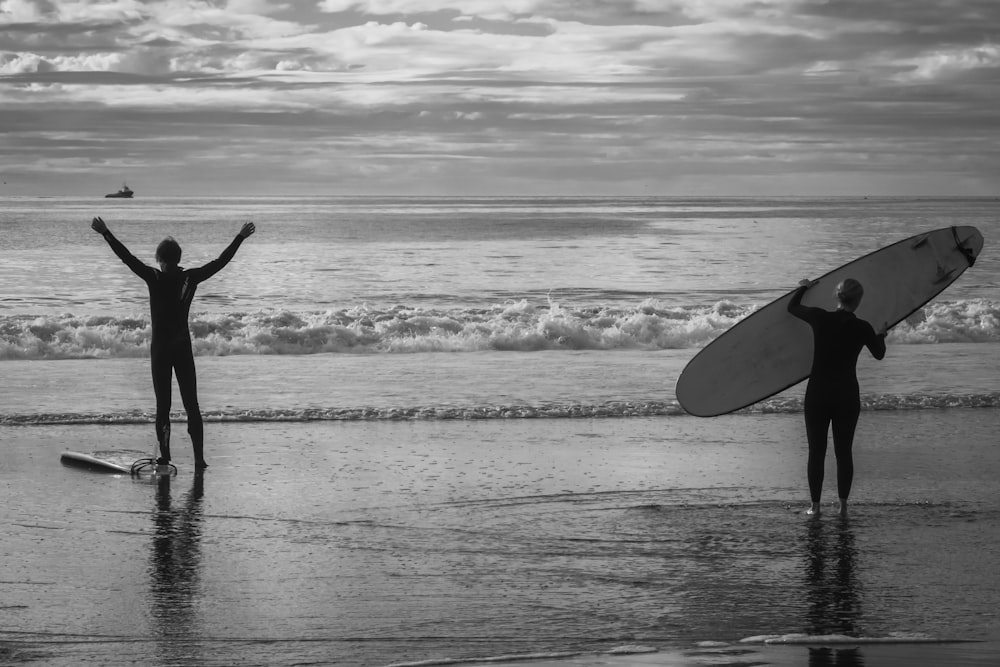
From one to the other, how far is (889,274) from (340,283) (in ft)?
87.3

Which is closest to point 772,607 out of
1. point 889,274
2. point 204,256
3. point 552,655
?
point 552,655

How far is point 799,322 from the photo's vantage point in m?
9.38

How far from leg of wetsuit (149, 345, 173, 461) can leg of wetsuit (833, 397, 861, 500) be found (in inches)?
188

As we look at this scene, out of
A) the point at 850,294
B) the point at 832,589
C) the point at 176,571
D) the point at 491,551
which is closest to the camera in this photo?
the point at 832,589

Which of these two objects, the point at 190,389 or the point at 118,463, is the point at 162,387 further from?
the point at 118,463

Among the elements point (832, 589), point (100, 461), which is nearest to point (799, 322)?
point (832, 589)

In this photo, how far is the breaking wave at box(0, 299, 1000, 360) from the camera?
61.7 ft

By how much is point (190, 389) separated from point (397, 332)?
11375 millimetres

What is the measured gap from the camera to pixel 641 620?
550 centimetres

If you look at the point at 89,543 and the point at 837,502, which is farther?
the point at 837,502

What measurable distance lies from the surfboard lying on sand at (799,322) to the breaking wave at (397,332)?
31.6 ft

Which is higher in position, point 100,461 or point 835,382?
point 835,382

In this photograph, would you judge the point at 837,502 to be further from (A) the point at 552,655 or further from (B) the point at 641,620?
(A) the point at 552,655

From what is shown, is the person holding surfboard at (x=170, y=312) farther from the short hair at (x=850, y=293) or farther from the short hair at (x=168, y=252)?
the short hair at (x=850, y=293)
